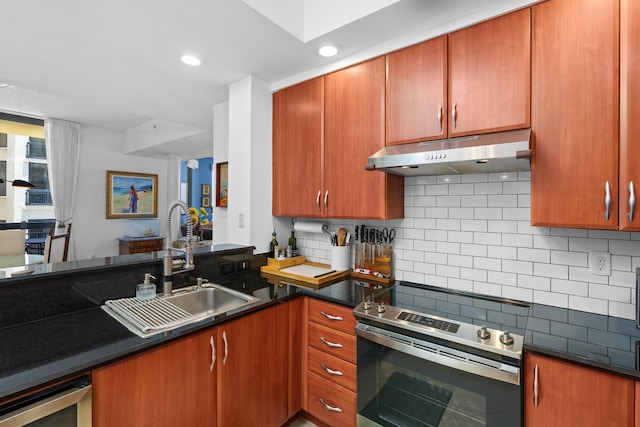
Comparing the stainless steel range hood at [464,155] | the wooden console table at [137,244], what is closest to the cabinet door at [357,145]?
the stainless steel range hood at [464,155]

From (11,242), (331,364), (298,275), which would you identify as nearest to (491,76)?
(298,275)

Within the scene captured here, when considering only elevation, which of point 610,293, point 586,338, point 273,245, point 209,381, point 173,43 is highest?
point 173,43

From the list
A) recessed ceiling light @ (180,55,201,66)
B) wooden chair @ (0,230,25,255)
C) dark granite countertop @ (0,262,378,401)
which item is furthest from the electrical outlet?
wooden chair @ (0,230,25,255)

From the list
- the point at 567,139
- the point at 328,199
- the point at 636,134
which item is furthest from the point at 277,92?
the point at 636,134

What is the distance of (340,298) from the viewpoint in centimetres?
174

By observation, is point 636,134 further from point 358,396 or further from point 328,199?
point 358,396

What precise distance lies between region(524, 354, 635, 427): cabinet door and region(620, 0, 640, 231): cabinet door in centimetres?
59

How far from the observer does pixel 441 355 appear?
4.29 feet

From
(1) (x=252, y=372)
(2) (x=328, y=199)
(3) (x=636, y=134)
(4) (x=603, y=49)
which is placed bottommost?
(1) (x=252, y=372)

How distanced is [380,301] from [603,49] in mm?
1487

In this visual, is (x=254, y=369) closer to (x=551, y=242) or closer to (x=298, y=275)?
(x=298, y=275)

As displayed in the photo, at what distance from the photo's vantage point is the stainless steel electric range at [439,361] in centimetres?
120

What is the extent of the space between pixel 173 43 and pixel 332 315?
1881 mm

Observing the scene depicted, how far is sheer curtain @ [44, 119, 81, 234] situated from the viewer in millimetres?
4129
